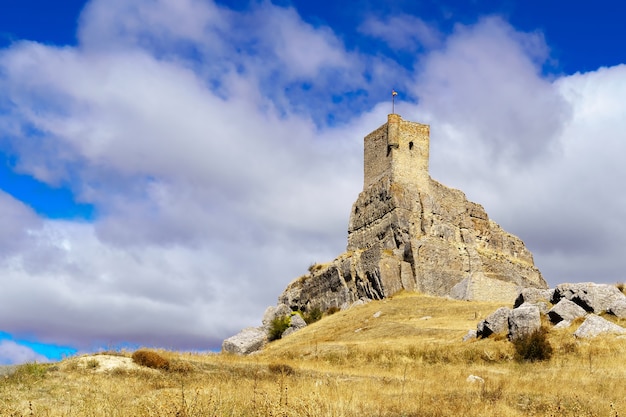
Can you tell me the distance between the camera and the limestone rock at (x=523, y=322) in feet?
83.0

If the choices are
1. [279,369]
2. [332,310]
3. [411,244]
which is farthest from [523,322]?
[332,310]

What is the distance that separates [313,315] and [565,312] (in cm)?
3277

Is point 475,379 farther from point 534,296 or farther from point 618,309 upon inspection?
point 534,296

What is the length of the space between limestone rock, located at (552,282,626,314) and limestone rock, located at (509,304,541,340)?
2808 mm

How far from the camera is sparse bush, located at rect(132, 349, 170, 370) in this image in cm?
1862

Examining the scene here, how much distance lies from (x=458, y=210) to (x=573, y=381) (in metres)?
46.5

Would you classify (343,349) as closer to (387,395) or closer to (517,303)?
(517,303)

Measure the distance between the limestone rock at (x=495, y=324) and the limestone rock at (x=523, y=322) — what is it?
941mm

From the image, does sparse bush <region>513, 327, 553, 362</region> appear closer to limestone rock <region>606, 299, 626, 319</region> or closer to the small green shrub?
limestone rock <region>606, 299, 626, 319</region>

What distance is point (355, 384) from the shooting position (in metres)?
16.3

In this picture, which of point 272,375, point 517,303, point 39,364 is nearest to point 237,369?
point 272,375

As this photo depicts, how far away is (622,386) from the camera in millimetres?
15000

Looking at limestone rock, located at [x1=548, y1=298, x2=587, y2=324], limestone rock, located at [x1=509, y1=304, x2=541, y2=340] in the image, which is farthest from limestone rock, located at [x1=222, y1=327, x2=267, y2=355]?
limestone rock, located at [x1=548, y1=298, x2=587, y2=324]

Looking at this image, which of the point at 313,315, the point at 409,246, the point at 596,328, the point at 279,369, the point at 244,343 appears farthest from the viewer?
the point at 313,315
